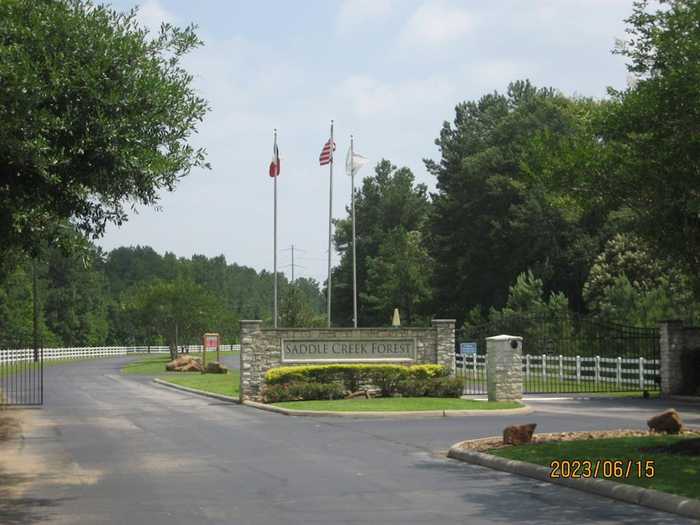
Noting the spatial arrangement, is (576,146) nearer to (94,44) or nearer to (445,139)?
(94,44)

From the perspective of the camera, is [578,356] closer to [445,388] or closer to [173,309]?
[445,388]

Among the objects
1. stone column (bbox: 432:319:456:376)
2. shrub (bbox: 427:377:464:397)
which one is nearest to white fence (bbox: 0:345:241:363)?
stone column (bbox: 432:319:456:376)

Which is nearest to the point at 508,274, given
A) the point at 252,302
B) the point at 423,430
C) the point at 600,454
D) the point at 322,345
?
the point at 322,345

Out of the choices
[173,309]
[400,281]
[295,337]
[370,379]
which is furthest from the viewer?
[400,281]

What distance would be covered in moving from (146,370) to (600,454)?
4822 centimetres

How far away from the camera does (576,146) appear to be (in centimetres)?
1686

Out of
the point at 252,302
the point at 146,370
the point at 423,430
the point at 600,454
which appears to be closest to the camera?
the point at 600,454

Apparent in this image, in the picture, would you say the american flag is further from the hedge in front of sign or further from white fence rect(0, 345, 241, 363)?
white fence rect(0, 345, 241, 363)

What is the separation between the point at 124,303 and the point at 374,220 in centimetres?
2717

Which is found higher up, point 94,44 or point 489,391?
point 94,44

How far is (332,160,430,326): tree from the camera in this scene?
9944cm

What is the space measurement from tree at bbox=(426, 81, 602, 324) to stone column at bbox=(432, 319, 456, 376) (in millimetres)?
31905

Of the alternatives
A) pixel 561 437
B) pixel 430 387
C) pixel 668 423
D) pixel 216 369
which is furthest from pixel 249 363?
pixel 216 369
